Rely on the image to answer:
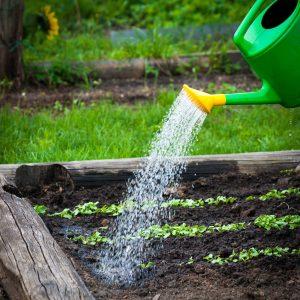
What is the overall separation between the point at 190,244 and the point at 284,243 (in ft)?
1.20

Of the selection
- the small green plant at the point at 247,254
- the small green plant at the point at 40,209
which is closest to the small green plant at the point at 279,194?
the small green plant at the point at 247,254

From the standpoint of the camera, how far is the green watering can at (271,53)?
327 centimetres

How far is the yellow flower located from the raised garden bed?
2947 millimetres

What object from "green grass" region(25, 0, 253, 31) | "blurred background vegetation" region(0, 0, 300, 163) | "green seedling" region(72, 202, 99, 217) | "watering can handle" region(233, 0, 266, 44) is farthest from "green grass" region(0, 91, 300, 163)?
"green grass" region(25, 0, 253, 31)

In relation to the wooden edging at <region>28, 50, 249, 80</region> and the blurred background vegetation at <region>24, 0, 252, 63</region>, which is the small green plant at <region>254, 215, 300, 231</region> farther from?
the wooden edging at <region>28, 50, 249, 80</region>

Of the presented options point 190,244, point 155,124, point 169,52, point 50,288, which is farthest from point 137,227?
point 169,52

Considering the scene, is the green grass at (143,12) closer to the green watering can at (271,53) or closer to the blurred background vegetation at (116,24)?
the blurred background vegetation at (116,24)

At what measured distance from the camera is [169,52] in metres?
6.97

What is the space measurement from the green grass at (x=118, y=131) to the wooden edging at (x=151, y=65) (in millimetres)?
801

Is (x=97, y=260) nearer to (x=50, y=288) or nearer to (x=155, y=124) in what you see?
(x=50, y=288)

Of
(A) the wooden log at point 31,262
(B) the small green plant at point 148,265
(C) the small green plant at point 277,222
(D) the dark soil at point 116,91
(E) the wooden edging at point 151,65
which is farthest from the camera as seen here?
(E) the wooden edging at point 151,65

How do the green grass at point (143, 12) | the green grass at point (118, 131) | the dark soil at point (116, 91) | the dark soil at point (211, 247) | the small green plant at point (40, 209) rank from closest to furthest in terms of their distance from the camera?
1. the dark soil at point (211, 247)
2. the small green plant at point (40, 209)
3. the green grass at point (118, 131)
4. the dark soil at point (116, 91)
5. the green grass at point (143, 12)

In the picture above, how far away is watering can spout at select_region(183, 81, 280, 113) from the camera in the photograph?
334 centimetres

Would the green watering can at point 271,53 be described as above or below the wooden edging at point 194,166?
above
